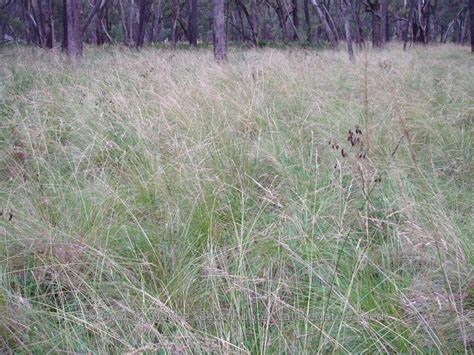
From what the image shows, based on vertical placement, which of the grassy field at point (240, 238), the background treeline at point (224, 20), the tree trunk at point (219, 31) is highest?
the background treeline at point (224, 20)

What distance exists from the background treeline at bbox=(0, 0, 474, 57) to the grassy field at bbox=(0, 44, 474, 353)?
7143 mm

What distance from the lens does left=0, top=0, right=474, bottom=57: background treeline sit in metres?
12.7

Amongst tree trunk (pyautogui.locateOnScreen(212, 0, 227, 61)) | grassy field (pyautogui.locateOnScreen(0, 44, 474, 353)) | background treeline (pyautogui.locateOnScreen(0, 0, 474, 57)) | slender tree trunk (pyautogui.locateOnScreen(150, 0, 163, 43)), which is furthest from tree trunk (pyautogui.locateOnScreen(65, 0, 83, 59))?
slender tree trunk (pyautogui.locateOnScreen(150, 0, 163, 43))

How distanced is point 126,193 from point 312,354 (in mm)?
1665

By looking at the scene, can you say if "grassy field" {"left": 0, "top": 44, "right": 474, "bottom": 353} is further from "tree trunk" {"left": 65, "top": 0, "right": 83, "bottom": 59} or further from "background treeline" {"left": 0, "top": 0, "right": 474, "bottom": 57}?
"background treeline" {"left": 0, "top": 0, "right": 474, "bottom": 57}

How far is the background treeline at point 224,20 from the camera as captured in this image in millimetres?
12727

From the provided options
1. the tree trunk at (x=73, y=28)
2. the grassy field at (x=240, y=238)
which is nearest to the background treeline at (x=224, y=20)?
the tree trunk at (x=73, y=28)

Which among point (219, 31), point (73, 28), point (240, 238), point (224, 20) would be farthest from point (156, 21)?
point (240, 238)

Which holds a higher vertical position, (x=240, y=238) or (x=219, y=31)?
(x=219, y=31)

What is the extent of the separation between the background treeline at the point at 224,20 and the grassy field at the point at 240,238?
7.14 metres

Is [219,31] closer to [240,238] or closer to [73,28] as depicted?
[73,28]

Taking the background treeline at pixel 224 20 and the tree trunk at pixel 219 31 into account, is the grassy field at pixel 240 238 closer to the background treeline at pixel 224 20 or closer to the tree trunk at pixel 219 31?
the tree trunk at pixel 219 31

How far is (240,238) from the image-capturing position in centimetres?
219

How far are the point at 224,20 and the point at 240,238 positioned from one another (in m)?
11.1
